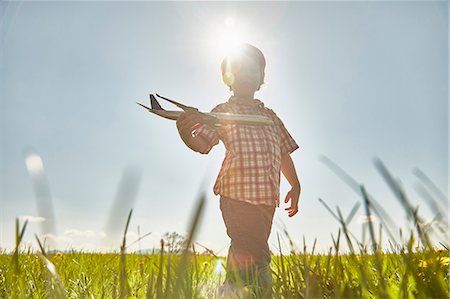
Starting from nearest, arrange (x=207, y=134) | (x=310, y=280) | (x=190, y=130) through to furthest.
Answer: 1. (x=310, y=280)
2. (x=190, y=130)
3. (x=207, y=134)

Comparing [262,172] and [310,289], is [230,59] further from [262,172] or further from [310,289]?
[310,289]

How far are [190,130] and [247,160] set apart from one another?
62 centimetres

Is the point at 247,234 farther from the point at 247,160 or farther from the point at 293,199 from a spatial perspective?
the point at 293,199

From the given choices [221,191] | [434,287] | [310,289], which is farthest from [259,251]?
[434,287]

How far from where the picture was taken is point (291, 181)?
177 inches

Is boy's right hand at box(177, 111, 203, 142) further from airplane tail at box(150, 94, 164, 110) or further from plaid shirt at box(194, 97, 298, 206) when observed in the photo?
plaid shirt at box(194, 97, 298, 206)

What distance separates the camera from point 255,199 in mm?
3834

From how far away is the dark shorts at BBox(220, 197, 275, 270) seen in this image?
3.66 m

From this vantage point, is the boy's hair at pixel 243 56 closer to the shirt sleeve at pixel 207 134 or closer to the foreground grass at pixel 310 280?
the shirt sleeve at pixel 207 134

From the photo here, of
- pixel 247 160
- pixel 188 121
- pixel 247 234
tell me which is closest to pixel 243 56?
pixel 247 160

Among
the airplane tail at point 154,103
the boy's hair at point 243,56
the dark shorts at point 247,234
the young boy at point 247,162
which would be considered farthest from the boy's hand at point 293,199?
the airplane tail at point 154,103

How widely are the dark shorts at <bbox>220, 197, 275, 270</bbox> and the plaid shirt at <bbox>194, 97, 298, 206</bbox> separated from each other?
10 centimetres

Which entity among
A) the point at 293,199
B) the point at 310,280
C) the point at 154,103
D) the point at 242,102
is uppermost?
the point at 242,102

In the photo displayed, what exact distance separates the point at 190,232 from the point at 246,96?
147 inches
